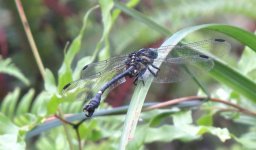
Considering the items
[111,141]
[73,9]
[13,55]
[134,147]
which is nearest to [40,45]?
[13,55]

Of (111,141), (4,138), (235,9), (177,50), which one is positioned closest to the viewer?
(4,138)

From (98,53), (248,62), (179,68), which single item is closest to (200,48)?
(179,68)

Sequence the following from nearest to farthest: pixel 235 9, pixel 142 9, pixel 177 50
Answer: pixel 177 50, pixel 235 9, pixel 142 9

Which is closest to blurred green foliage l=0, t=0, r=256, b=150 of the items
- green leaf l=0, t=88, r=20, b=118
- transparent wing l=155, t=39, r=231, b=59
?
green leaf l=0, t=88, r=20, b=118

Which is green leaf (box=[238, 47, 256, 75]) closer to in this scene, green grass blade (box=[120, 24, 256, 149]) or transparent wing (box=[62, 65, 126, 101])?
green grass blade (box=[120, 24, 256, 149])

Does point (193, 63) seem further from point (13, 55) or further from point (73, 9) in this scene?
point (73, 9)

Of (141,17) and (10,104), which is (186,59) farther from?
(10,104)
